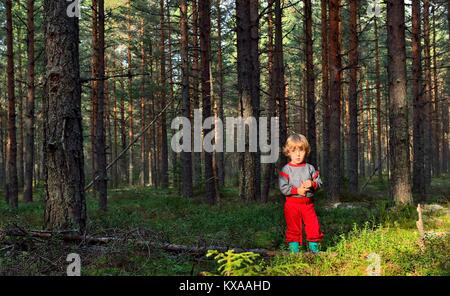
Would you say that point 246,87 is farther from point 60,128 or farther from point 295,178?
point 60,128

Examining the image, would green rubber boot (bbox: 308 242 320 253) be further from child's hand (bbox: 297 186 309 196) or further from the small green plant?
the small green plant

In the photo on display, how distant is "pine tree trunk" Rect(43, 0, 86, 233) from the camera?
589 centimetres

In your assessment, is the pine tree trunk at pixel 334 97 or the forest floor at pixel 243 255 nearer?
the forest floor at pixel 243 255

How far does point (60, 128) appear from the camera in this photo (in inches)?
233

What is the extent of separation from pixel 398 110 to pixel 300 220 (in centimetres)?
558

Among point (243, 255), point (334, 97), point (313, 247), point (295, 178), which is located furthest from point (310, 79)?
point (243, 255)

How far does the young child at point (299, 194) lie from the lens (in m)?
5.38

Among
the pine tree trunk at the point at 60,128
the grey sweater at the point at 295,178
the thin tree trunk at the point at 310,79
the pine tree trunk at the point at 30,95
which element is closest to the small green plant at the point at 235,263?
the grey sweater at the point at 295,178

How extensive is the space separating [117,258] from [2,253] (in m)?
1.53

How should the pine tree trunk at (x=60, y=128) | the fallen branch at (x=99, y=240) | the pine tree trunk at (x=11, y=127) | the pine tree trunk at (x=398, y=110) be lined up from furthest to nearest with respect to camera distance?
the pine tree trunk at (x=11, y=127) → the pine tree trunk at (x=398, y=110) → the pine tree trunk at (x=60, y=128) → the fallen branch at (x=99, y=240)

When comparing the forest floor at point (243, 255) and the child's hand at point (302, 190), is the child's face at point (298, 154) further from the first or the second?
the forest floor at point (243, 255)

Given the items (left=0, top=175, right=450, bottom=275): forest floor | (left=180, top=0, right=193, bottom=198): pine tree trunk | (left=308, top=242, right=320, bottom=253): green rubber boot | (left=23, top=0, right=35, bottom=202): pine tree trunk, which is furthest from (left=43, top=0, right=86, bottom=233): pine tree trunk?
(left=23, top=0, right=35, bottom=202): pine tree trunk

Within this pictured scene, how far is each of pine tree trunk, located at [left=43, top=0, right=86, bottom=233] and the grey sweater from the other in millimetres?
3111
